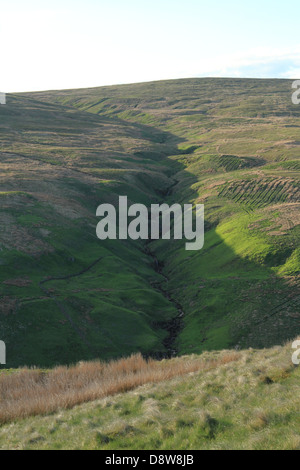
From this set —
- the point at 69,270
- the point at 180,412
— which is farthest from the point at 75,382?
the point at 69,270

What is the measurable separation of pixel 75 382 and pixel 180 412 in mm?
9885

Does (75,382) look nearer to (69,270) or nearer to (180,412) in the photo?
(180,412)

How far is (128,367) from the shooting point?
27.2 metres

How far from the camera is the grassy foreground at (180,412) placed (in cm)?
1393

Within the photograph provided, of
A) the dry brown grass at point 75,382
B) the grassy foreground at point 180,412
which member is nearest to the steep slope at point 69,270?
the dry brown grass at point 75,382

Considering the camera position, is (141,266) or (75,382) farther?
(141,266)

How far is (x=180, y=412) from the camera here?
16.9 meters

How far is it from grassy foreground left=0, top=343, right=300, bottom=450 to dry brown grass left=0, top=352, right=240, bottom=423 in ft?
0.33

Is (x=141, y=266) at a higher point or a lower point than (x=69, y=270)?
higher

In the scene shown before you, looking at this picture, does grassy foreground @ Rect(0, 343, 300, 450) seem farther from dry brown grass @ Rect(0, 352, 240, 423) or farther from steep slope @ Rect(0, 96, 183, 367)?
steep slope @ Rect(0, 96, 183, 367)

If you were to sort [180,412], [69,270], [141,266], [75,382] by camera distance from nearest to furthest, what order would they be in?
[180,412] < [75,382] < [69,270] < [141,266]

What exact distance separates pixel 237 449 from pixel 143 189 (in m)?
107

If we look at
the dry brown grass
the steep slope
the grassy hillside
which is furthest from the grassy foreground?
the grassy hillside

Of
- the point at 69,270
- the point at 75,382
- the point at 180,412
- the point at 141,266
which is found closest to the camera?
the point at 180,412
